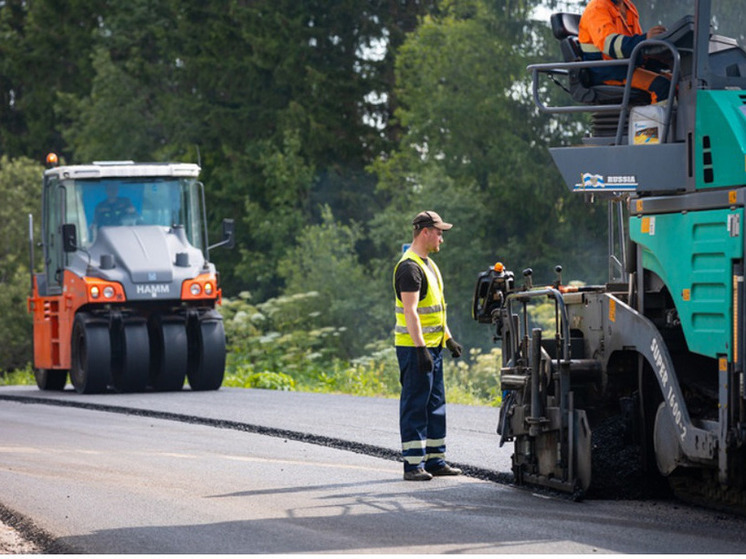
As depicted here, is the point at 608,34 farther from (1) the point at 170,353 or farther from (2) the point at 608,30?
(1) the point at 170,353

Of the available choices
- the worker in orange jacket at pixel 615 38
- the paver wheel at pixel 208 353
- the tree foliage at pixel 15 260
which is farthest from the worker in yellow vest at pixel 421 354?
the tree foliage at pixel 15 260

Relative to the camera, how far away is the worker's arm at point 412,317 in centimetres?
1019

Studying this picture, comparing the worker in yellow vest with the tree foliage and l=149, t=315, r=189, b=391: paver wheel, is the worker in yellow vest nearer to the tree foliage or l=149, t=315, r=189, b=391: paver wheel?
l=149, t=315, r=189, b=391: paver wheel

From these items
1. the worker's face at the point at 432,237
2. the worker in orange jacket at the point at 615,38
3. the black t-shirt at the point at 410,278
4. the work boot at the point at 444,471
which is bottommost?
the work boot at the point at 444,471

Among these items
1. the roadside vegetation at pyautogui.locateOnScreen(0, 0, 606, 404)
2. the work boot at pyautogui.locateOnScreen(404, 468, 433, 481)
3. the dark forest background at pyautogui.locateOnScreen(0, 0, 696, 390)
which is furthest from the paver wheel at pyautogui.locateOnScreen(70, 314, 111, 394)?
the work boot at pyautogui.locateOnScreen(404, 468, 433, 481)

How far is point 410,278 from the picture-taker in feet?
33.6

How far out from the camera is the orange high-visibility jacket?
29.6ft

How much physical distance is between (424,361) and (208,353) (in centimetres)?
986

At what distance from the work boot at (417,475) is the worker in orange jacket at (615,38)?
2865 mm

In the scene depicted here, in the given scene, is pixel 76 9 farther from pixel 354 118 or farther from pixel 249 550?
pixel 249 550

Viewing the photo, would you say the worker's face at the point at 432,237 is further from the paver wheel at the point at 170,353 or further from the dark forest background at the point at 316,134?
the dark forest background at the point at 316,134

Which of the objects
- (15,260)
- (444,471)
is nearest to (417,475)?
(444,471)

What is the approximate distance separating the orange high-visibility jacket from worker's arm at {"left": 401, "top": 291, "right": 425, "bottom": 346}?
2037mm

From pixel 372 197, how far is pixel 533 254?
26.6 feet
